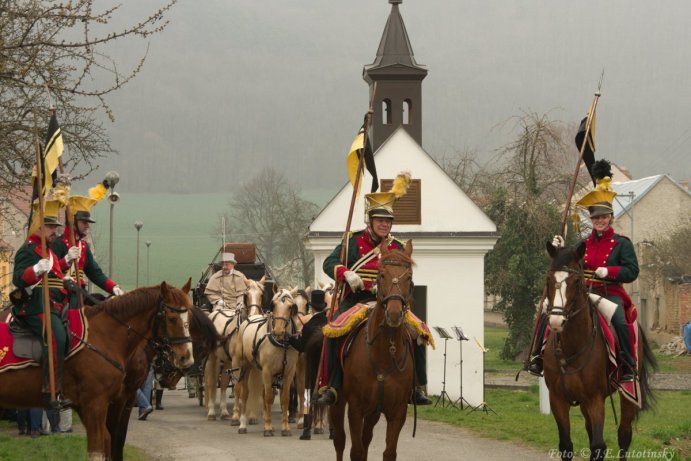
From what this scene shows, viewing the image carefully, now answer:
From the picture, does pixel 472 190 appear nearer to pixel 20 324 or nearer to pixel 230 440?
pixel 230 440

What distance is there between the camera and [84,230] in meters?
12.8

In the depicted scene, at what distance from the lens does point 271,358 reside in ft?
63.4

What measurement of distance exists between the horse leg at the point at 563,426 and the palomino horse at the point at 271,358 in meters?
7.17

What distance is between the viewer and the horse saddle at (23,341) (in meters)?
11.5

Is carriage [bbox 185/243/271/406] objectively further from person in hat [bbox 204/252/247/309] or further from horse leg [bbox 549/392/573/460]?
horse leg [bbox 549/392/573/460]

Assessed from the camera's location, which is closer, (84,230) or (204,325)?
(84,230)

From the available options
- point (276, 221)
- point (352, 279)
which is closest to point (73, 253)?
point (352, 279)

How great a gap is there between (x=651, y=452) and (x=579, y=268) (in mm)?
3567

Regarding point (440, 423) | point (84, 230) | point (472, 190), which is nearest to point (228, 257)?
point (440, 423)

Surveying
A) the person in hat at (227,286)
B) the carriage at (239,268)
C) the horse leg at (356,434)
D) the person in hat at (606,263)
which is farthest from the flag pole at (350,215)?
the carriage at (239,268)

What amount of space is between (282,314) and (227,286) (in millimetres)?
6133

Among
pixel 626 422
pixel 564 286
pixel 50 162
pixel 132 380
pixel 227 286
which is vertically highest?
pixel 50 162

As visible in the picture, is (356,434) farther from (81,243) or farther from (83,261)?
(81,243)

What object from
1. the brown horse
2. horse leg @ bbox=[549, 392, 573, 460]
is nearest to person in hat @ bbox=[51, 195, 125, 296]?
the brown horse
